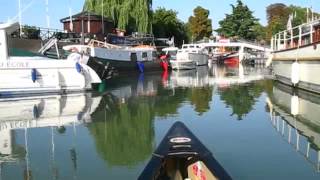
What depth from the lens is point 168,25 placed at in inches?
3054

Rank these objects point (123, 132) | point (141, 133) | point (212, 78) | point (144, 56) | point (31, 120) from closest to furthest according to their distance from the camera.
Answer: point (141, 133), point (123, 132), point (31, 120), point (212, 78), point (144, 56)

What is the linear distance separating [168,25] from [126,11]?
85.5 feet

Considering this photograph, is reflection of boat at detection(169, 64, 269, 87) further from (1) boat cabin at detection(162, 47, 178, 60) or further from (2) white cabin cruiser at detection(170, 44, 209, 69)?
(1) boat cabin at detection(162, 47, 178, 60)

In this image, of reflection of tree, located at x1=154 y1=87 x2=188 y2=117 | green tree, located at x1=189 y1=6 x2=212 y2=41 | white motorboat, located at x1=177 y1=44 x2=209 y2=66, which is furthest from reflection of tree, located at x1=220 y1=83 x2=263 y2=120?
green tree, located at x1=189 y1=6 x2=212 y2=41

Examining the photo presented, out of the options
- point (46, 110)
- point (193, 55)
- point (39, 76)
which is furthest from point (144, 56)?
point (46, 110)

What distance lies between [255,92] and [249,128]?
1208 centimetres

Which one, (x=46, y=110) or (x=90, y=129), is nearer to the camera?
(x=90, y=129)

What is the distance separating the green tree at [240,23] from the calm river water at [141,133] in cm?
6798

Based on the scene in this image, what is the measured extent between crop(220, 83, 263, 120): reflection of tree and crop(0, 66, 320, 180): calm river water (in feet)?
0.13

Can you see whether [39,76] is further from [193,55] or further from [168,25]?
[168,25]

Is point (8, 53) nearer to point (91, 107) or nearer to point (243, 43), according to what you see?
point (91, 107)

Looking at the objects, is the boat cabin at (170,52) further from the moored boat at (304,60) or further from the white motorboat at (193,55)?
the moored boat at (304,60)

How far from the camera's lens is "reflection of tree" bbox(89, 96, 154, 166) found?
10.9 metres

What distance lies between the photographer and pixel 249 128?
14250 millimetres
